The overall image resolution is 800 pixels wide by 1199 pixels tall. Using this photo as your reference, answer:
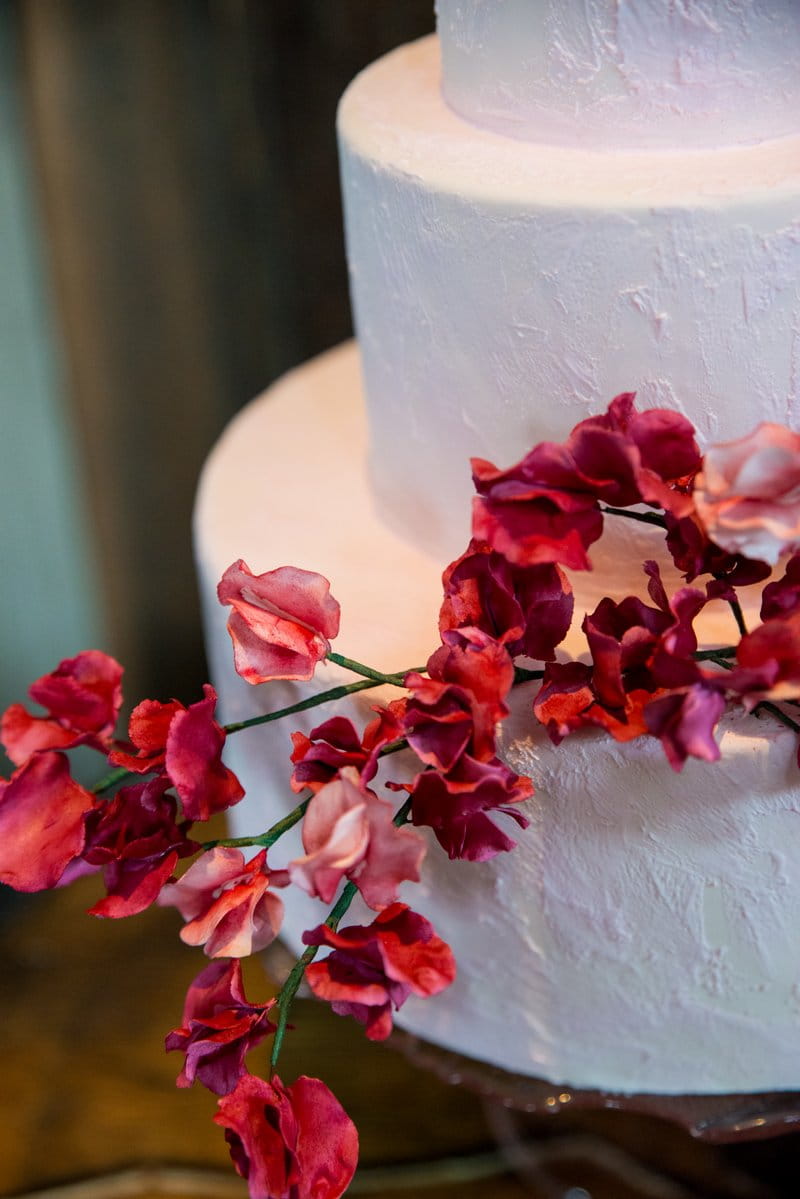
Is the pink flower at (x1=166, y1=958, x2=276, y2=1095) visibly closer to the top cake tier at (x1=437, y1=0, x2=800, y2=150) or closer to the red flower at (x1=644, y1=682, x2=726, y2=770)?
the red flower at (x1=644, y1=682, x2=726, y2=770)

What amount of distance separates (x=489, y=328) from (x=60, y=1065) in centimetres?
88

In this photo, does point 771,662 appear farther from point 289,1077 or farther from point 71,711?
point 289,1077

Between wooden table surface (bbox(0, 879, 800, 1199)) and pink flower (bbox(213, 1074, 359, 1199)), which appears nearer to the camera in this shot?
pink flower (bbox(213, 1074, 359, 1199))

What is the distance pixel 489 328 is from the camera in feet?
1.95

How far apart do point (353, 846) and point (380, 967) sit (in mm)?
63

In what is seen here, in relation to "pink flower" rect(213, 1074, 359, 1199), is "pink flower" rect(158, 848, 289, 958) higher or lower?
higher

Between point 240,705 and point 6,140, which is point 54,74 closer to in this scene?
point 6,140

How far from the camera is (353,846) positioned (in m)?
0.48

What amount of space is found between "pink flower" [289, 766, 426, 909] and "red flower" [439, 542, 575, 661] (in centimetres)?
9

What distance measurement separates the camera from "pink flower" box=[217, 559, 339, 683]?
54 cm

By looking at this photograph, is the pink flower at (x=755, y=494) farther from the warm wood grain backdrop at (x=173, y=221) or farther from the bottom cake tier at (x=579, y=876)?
the warm wood grain backdrop at (x=173, y=221)

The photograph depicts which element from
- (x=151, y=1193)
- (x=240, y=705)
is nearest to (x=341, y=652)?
(x=240, y=705)

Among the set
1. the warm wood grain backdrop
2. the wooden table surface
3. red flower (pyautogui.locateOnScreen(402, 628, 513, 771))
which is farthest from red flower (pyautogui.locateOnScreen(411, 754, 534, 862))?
the warm wood grain backdrop

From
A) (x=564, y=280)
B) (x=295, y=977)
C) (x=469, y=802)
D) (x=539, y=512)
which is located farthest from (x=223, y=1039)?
(x=564, y=280)
